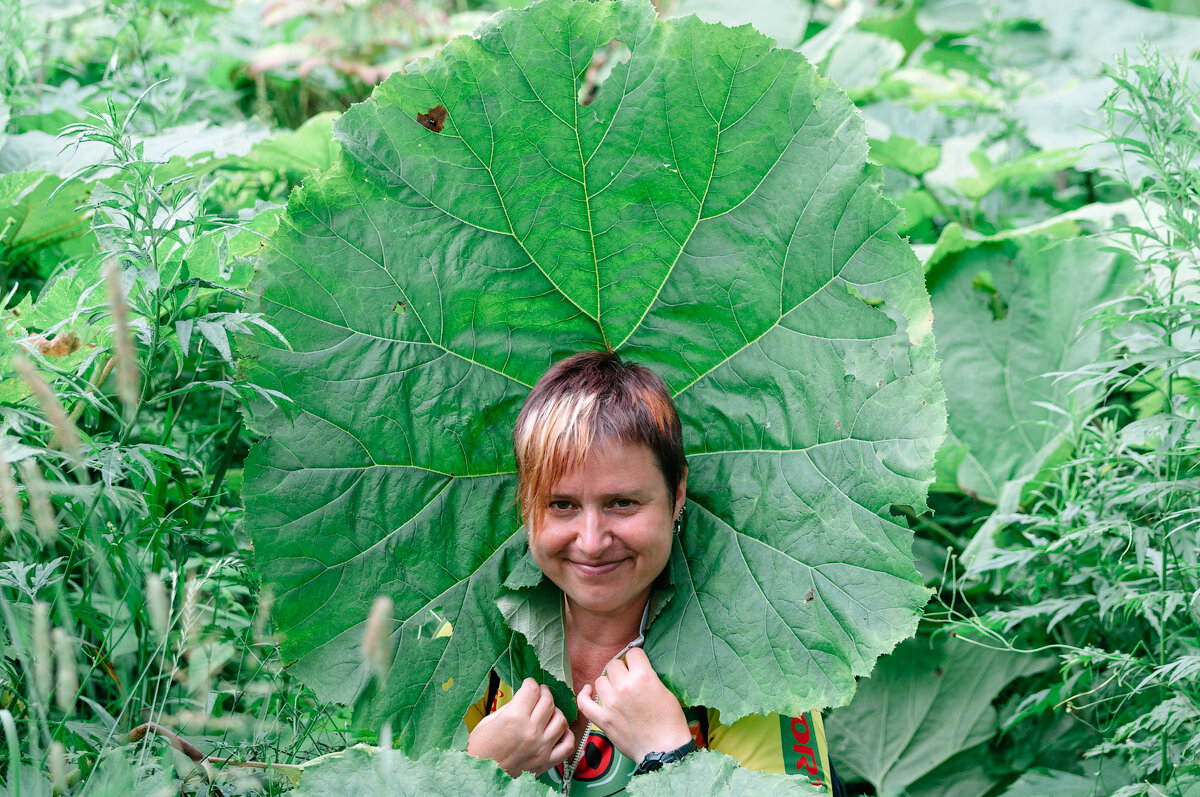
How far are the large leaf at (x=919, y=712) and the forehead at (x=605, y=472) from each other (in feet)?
3.77

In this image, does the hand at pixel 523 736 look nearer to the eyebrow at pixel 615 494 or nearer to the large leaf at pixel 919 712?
the eyebrow at pixel 615 494

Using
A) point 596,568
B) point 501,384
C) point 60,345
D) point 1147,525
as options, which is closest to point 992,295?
point 1147,525

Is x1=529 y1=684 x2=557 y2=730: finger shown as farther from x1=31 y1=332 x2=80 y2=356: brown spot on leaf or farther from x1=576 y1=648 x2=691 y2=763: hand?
x1=31 y1=332 x2=80 y2=356: brown spot on leaf

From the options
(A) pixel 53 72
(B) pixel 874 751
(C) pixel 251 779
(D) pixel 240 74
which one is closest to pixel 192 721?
(C) pixel 251 779

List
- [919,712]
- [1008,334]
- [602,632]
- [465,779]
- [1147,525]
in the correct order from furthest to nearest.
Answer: [1008,334], [919,712], [1147,525], [602,632], [465,779]

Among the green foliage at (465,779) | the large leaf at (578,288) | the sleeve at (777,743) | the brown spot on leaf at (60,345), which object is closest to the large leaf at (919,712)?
the sleeve at (777,743)

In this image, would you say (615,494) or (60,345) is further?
(60,345)

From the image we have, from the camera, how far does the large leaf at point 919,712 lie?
89.4 inches

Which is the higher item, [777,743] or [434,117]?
[434,117]

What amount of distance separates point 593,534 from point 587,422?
0.50ft

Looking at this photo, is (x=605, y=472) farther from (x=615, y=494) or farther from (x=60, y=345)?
(x=60, y=345)

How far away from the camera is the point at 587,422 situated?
143 centimetres

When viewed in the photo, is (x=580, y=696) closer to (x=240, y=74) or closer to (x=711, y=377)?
(x=711, y=377)

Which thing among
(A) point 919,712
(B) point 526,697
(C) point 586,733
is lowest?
(A) point 919,712
